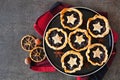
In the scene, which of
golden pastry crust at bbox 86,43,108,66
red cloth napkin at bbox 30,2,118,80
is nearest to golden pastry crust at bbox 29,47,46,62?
red cloth napkin at bbox 30,2,118,80

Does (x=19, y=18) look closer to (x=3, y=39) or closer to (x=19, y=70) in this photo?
(x=3, y=39)

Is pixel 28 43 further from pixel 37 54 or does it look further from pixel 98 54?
pixel 98 54

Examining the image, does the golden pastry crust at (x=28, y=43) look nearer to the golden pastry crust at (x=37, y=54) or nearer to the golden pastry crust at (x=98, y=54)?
the golden pastry crust at (x=37, y=54)

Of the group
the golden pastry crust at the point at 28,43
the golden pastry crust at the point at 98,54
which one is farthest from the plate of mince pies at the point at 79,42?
the golden pastry crust at the point at 28,43

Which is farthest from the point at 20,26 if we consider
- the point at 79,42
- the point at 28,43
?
the point at 79,42

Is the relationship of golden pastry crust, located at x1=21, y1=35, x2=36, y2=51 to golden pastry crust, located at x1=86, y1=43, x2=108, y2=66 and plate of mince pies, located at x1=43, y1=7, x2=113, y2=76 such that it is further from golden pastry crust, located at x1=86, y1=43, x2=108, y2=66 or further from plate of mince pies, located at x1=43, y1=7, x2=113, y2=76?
golden pastry crust, located at x1=86, y1=43, x2=108, y2=66

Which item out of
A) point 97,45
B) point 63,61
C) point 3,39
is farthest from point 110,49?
point 3,39
